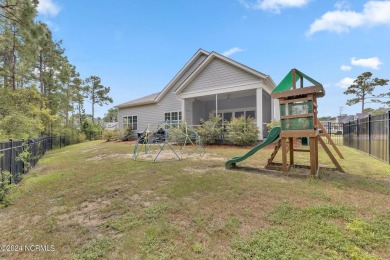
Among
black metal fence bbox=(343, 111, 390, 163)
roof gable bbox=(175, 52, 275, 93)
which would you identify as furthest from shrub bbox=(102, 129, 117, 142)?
black metal fence bbox=(343, 111, 390, 163)

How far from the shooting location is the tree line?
258 inches

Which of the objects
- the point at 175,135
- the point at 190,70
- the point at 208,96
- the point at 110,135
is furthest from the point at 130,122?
the point at 208,96

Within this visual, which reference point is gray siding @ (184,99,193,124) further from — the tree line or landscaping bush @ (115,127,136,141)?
the tree line

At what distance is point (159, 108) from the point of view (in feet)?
60.0

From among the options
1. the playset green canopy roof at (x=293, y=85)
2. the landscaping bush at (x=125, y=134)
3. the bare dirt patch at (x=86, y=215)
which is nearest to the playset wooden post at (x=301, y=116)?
the playset green canopy roof at (x=293, y=85)

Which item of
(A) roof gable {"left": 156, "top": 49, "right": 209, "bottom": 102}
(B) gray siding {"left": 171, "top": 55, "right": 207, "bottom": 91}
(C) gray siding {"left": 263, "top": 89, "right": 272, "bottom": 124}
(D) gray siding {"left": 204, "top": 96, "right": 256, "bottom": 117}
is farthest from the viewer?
(B) gray siding {"left": 171, "top": 55, "right": 207, "bottom": 91}

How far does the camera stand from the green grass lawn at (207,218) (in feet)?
7.60

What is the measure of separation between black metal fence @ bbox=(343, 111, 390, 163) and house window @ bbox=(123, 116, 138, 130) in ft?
58.0

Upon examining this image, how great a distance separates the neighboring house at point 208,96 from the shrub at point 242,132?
1.95 feet

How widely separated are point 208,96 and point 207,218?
12.9m

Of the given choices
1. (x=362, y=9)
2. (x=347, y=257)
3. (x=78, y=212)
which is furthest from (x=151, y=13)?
(x=347, y=257)

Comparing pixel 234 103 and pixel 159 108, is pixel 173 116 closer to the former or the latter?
pixel 159 108

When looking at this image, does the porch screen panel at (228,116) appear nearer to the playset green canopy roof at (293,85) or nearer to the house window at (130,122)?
the house window at (130,122)

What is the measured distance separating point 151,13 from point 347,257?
15.0 metres
